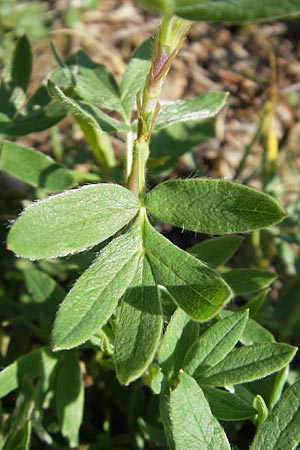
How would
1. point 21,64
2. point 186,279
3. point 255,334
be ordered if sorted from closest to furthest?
point 186,279
point 255,334
point 21,64

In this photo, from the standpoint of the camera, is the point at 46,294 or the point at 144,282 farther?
the point at 46,294

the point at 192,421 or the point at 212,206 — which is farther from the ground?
the point at 212,206

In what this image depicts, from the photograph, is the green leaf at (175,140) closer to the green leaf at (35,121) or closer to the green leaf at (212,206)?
the green leaf at (35,121)

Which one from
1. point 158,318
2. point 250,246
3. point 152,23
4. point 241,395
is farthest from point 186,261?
point 152,23

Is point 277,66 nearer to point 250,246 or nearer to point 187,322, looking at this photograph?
point 250,246

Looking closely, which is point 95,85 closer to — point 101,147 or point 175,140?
point 101,147

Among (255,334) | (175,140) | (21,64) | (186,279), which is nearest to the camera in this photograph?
(186,279)

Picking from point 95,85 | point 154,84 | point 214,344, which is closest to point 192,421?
point 214,344
